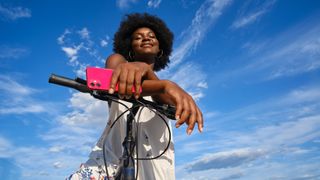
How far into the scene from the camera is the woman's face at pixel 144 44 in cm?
435

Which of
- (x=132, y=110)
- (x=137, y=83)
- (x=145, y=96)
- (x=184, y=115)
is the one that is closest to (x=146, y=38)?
(x=132, y=110)

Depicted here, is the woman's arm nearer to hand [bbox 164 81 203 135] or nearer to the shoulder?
hand [bbox 164 81 203 135]

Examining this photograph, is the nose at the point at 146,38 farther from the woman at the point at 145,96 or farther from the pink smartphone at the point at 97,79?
the pink smartphone at the point at 97,79

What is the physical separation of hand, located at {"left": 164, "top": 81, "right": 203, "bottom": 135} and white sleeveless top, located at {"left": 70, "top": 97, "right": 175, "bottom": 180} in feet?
3.83

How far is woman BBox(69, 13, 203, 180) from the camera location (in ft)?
6.50

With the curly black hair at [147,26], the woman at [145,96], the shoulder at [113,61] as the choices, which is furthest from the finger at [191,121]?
the curly black hair at [147,26]

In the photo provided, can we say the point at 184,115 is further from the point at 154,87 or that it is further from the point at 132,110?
the point at 132,110

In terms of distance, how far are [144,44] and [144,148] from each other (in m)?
1.74

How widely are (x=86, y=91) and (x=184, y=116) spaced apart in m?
0.68

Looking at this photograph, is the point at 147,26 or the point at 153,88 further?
the point at 147,26

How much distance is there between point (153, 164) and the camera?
10.5 feet

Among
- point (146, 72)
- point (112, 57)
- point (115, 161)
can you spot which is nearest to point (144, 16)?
point (112, 57)

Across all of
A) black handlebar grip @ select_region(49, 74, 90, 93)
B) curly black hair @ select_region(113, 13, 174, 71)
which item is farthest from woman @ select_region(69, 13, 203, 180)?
black handlebar grip @ select_region(49, 74, 90, 93)

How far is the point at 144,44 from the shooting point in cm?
446
